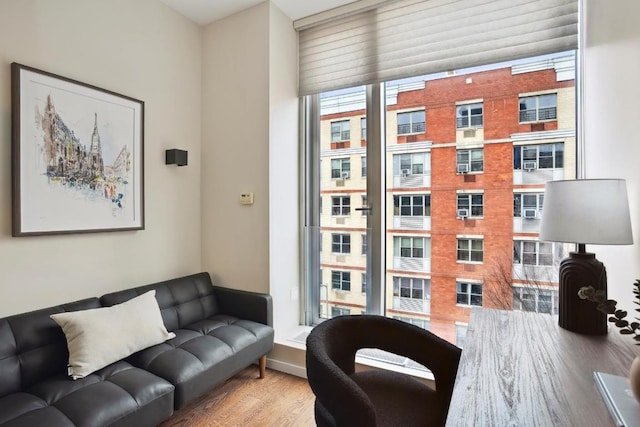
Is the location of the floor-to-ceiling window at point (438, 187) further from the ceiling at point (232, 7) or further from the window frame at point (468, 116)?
the ceiling at point (232, 7)

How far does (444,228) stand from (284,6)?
220 centimetres

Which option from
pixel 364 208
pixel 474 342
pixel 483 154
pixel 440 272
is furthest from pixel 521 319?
pixel 364 208

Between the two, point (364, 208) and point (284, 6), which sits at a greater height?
point (284, 6)

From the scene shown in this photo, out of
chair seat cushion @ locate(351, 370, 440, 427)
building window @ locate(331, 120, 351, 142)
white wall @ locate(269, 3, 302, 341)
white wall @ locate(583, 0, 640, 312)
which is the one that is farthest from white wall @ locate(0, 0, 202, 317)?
white wall @ locate(583, 0, 640, 312)

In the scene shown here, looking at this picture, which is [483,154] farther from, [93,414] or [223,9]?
[93,414]

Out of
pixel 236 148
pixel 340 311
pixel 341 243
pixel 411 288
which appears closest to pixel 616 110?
pixel 411 288

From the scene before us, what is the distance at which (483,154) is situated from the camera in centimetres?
227

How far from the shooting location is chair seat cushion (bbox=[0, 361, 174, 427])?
1351mm

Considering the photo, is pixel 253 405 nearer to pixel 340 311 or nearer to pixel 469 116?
pixel 340 311

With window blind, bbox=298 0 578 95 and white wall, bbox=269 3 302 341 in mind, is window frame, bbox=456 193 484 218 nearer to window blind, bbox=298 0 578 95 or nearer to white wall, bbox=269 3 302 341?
window blind, bbox=298 0 578 95

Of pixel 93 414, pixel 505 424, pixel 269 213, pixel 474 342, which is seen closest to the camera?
pixel 505 424

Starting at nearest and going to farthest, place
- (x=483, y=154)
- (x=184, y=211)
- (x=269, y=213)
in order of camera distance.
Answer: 1. (x=483, y=154)
2. (x=269, y=213)
3. (x=184, y=211)

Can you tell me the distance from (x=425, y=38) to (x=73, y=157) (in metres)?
2.52

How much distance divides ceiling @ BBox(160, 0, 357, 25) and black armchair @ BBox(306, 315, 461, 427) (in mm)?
2451
